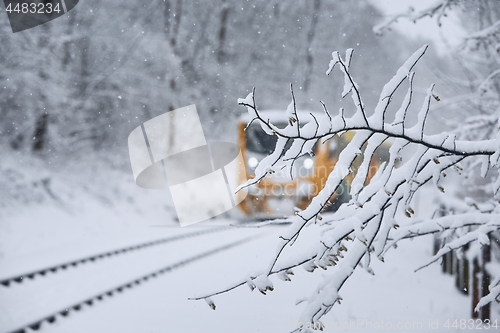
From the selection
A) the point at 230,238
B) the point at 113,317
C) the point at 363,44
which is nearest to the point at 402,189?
the point at 113,317

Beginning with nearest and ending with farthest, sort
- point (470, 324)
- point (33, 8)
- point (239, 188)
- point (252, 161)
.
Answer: point (239, 188), point (470, 324), point (252, 161), point (33, 8)

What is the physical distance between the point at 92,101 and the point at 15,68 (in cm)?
297

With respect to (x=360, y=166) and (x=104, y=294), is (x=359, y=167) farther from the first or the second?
(x=104, y=294)

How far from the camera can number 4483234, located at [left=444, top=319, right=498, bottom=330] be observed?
4643 mm

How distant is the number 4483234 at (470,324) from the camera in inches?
183

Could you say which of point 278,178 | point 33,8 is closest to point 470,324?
point 278,178

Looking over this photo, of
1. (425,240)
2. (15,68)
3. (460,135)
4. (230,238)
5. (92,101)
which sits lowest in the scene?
(425,240)

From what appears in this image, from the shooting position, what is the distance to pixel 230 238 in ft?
28.6

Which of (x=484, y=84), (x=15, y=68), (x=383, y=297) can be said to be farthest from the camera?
(x=15, y=68)

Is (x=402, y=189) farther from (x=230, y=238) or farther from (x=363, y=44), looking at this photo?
(x=363, y=44)

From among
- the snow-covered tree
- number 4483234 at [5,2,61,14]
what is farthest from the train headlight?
the snow-covered tree

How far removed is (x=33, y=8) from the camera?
13.0 metres

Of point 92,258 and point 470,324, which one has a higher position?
point 92,258

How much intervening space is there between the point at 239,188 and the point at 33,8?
1367 cm
